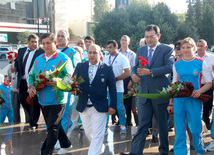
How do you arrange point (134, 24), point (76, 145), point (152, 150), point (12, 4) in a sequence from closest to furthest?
point (152, 150), point (76, 145), point (134, 24), point (12, 4)

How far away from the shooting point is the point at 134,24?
43562mm

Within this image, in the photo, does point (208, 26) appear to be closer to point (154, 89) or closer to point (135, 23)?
point (135, 23)

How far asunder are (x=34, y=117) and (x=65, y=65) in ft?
9.84

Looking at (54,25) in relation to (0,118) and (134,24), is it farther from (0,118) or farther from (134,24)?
(0,118)

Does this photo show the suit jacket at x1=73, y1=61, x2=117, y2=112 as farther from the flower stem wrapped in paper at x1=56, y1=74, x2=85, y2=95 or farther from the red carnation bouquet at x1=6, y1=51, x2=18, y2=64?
the red carnation bouquet at x1=6, y1=51, x2=18, y2=64

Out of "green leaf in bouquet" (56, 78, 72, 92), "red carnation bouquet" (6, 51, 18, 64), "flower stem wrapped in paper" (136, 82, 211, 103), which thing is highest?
"red carnation bouquet" (6, 51, 18, 64)

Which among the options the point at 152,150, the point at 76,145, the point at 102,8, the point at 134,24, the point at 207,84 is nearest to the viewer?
the point at 207,84

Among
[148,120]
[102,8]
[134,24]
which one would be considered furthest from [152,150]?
[102,8]

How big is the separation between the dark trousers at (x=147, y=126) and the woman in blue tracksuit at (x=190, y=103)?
279mm

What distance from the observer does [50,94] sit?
5.00 metres

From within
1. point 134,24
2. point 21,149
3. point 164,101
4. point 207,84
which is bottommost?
point 21,149

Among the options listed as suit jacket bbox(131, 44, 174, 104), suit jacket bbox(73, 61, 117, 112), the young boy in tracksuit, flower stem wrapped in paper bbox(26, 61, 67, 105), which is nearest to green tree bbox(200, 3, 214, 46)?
the young boy in tracksuit

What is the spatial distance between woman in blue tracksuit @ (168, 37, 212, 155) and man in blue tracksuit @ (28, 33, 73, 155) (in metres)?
2.08

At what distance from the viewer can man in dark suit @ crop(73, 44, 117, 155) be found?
15.7ft
